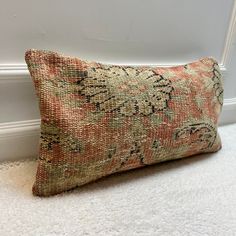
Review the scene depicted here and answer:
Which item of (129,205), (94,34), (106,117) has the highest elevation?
(94,34)

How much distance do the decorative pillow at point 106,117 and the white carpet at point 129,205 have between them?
4 cm

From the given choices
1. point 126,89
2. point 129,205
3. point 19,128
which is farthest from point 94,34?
point 129,205

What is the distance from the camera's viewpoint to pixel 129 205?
0.67 meters

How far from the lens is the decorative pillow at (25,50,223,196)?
639 millimetres

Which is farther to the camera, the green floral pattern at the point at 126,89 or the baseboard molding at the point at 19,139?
the baseboard molding at the point at 19,139

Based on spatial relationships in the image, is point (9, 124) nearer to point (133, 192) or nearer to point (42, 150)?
point (42, 150)

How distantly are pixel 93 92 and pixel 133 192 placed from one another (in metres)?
0.27

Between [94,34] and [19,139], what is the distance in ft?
1.21

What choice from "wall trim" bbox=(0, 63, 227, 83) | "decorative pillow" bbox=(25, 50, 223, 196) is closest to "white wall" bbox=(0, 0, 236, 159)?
"wall trim" bbox=(0, 63, 227, 83)

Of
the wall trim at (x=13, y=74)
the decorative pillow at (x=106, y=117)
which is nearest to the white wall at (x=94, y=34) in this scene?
the wall trim at (x=13, y=74)

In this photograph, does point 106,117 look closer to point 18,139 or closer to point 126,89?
point 126,89

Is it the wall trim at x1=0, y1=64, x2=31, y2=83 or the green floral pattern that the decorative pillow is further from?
the wall trim at x1=0, y1=64, x2=31, y2=83

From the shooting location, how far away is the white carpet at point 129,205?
0.59 meters

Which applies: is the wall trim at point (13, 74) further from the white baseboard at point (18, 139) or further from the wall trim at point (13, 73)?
the white baseboard at point (18, 139)
